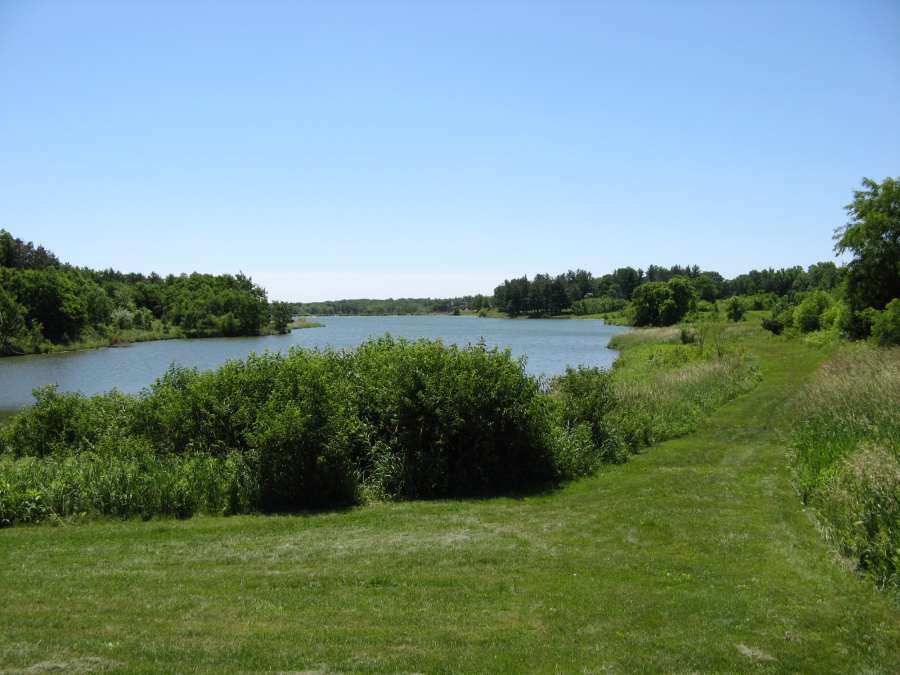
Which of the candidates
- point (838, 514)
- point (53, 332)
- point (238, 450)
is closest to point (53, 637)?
point (238, 450)

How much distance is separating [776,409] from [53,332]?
8991 centimetres

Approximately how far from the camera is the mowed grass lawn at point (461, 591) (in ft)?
23.0

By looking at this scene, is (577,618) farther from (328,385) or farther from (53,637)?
(328,385)

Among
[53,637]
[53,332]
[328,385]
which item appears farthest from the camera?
[53,332]

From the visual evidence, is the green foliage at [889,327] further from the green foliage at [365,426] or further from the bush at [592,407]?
the green foliage at [365,426]

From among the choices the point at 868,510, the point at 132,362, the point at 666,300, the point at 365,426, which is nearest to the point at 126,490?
the point at 365,426

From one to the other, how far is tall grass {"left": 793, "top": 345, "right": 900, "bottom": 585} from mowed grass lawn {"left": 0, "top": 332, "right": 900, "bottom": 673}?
47cm

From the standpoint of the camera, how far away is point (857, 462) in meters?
11.7

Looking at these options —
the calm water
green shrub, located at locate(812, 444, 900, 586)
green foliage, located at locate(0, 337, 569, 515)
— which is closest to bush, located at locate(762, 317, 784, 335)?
the calm water

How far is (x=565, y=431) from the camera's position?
63.1 feet

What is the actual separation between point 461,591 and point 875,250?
4422 cm

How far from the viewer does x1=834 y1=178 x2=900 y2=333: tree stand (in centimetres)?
4209

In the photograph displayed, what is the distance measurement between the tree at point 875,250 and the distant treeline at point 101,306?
8403 cm

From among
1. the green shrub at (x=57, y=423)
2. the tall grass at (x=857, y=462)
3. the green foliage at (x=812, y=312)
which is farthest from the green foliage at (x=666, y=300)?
the green shrub at (x=57, y=423)
